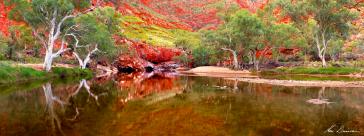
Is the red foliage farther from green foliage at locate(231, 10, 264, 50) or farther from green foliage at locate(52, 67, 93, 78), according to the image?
green foliage at locate(52, 67, 93, 78)

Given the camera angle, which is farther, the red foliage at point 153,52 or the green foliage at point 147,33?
the green foliage at point 147,33

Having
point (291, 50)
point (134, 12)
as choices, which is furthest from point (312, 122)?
point (134, 12)

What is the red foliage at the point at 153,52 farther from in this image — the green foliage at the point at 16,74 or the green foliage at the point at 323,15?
the green foliage at the point at 16,74

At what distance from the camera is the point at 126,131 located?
40.8 feet

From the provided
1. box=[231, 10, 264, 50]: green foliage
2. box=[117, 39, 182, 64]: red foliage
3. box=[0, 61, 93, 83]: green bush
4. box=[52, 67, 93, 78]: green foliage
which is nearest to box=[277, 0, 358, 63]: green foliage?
box=[231, 10, 264, 50]: green foliage

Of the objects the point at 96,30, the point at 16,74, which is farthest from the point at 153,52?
the point at 16,74

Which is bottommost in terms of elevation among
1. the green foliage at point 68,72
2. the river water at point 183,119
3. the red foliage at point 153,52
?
the river water at point 183,119

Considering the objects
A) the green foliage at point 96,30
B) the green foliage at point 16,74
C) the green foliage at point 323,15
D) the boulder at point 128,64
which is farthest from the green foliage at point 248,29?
the green foliage at point 16,74

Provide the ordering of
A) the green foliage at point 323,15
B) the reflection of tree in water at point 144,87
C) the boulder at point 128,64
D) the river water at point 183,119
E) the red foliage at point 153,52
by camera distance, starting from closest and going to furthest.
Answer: the river water at point 183,119, the reflection of tree in water at point 144,87, the green foliage at point 323,15, the boulder at point 128,64, the red foliage at point 153,52

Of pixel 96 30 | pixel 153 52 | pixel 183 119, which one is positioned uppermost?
pixel 96 30

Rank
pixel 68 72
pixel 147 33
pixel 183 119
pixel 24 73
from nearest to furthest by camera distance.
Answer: pixel 183 119, pixel 24 73, pixel 68 72, pixel 147 33

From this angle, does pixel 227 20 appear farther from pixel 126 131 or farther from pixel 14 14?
pixel 126 131

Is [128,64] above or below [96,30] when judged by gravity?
below

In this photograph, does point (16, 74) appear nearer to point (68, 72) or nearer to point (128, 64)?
point (68, 72)
